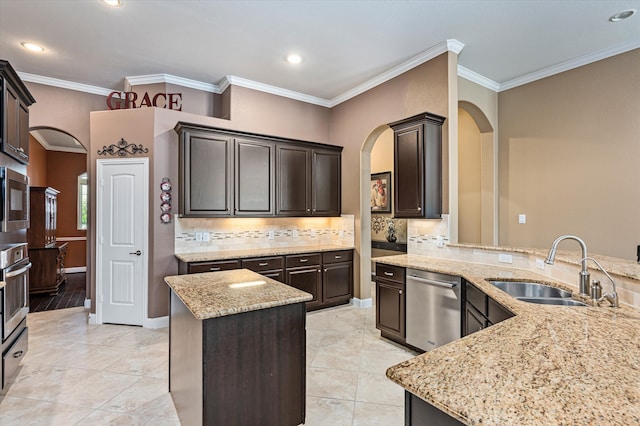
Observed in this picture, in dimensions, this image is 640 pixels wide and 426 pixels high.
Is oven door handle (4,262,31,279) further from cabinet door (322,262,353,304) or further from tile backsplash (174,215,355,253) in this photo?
cabinet door (322,262,353,304)

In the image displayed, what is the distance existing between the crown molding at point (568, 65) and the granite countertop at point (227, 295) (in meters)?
4.40

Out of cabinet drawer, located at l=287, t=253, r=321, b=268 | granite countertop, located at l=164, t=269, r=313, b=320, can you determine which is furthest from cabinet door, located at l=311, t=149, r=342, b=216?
granite countertop, located at l=164, t=269, r=313, b=320

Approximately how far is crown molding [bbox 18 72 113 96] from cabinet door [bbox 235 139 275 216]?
2502 mm

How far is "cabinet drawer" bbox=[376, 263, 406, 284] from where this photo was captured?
349 cm

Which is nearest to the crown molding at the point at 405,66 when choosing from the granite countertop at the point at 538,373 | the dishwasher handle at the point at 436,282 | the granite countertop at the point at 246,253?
the granite countertop at the point at 246,253

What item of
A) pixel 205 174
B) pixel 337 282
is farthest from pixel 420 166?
pixel 205 174

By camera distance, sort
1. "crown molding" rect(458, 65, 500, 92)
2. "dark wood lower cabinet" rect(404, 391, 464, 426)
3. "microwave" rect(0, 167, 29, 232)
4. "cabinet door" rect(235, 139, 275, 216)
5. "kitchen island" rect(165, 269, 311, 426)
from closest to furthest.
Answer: "dark wood lower cabinet" rect(404, 391, 464, 426)
"kitchen island" rect(165, 269, 311, 426)
"microwave" rect(0, 167, 29, 232)
"crown molding" rect(458, 65, 500, 92)
"cabinet door" rect(235, 139, 275, 216)

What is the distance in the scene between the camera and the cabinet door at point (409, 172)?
3.63 meters

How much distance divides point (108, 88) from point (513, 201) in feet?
20.5

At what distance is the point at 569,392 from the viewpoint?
90cm

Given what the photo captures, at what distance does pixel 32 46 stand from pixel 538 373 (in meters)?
5.51

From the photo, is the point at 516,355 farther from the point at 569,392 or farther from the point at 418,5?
the point at 418,5

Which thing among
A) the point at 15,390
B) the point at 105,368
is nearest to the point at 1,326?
the point at 15,390

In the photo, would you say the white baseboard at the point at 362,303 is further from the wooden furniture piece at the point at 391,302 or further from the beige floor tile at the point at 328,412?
the beige floor tile at the point at 328,412
